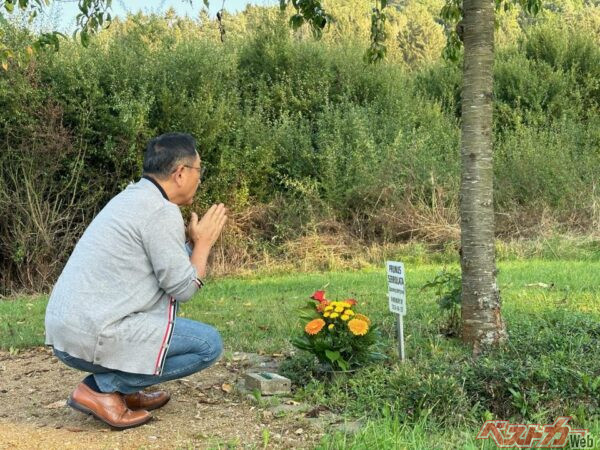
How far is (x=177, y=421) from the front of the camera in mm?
4281

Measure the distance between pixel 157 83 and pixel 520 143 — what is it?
7957 millimetres

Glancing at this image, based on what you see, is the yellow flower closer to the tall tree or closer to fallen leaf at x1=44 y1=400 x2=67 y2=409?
the tall tree

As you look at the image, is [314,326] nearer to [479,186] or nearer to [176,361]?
[176,361]

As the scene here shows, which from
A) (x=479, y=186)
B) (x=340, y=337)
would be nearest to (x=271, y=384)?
(x=340, y=337)

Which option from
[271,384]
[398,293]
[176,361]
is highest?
[398,293]

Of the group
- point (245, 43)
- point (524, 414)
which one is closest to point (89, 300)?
point (524, 414)

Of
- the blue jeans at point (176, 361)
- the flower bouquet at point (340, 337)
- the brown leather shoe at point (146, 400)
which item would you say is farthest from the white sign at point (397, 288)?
the brown leather shoe at point (146, 400)

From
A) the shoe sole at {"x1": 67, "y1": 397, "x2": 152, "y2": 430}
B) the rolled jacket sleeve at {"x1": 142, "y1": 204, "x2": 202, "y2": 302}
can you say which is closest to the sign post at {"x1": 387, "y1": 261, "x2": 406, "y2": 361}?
the rolled jacket sleeve at {"x1": 142, "y1": 204, "x2": 202, "y2": 302}

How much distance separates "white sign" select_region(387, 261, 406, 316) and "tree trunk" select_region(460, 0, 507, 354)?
71 cm

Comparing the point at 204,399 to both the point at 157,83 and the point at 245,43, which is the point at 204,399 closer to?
the point at 157,83

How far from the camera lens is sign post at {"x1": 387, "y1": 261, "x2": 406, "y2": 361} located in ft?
15.7

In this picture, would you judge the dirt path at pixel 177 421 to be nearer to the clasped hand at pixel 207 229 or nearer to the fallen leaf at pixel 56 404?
the fallen leaf at pixel 56 404

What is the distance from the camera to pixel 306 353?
5.33 m
